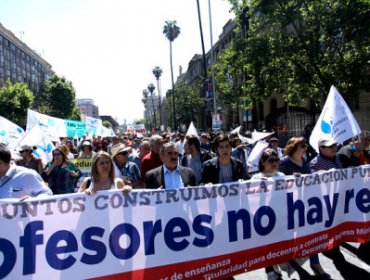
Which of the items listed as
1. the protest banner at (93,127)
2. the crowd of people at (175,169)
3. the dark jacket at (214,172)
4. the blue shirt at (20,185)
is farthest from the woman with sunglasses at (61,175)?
the protest banner at (93,127)

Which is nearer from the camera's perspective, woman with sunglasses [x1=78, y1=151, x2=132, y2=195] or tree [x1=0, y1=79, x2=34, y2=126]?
woman with sunglasses [x1=78, y1=151, x2=132, y2=195]

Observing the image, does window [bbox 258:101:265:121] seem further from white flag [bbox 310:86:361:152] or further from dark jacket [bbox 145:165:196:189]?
dark jacket [bbox 145:165:196:189]

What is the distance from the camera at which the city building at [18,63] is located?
72.8m

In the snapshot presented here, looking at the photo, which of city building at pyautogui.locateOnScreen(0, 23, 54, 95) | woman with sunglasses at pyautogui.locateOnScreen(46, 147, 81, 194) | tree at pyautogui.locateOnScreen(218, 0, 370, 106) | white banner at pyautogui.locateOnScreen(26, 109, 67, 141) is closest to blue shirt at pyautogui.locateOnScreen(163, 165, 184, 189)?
woman with sunglasses at pyautogui.locateOnScreen(46, 147, 81, 194)

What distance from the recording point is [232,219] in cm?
394

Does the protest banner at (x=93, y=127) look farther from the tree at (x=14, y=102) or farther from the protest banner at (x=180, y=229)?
the tree at (x=14, y=102)

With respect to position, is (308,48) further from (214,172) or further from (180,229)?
(180,229)

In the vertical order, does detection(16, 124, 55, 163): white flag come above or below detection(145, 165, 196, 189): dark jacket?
above

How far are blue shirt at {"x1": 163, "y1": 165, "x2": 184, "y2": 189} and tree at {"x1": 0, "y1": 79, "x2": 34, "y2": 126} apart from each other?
47331mm

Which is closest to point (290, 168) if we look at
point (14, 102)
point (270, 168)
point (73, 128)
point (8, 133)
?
point (270, 168)

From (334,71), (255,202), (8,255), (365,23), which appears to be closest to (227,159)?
(255,202)

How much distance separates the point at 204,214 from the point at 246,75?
16.8m

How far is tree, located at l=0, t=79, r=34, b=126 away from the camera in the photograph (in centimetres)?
4700

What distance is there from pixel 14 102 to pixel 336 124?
47615mm
